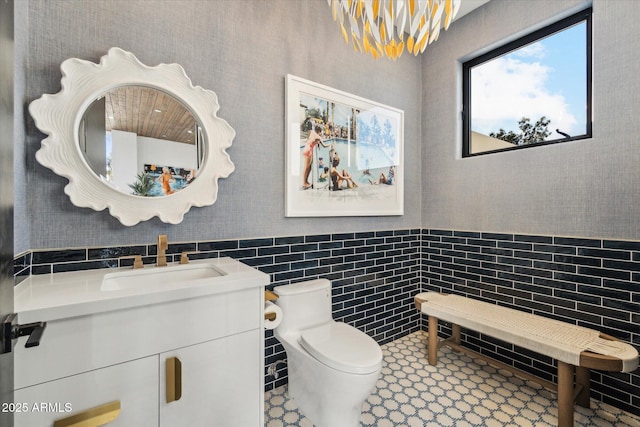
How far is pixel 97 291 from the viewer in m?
0.98

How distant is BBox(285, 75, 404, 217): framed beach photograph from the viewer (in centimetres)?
197

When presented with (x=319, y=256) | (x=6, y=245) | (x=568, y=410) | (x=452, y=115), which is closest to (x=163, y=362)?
(x=6, y=245)

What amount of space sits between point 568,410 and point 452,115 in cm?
222

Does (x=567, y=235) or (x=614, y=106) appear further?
(x=567, y=235)

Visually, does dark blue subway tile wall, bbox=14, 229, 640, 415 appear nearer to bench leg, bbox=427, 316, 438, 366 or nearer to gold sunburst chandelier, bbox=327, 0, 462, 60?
bench leg, bbox=427, 316, 438, 366

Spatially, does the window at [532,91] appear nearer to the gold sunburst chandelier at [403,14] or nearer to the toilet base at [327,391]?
the gold sunburst chandelier at [403,14]

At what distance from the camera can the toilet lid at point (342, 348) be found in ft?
4.63

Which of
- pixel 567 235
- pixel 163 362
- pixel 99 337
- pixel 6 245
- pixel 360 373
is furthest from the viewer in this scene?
pixel 567 235

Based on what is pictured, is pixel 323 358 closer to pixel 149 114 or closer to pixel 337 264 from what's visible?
pixel 337 264

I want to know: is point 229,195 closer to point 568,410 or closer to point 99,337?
point 99,337

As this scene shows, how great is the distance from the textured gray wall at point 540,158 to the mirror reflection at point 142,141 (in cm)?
214

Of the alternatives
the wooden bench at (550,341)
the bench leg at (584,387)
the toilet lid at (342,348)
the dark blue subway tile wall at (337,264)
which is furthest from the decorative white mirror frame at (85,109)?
the bench leg at (584,387)

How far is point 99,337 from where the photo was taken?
0.91 meters

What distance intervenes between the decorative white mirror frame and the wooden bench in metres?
1.87
